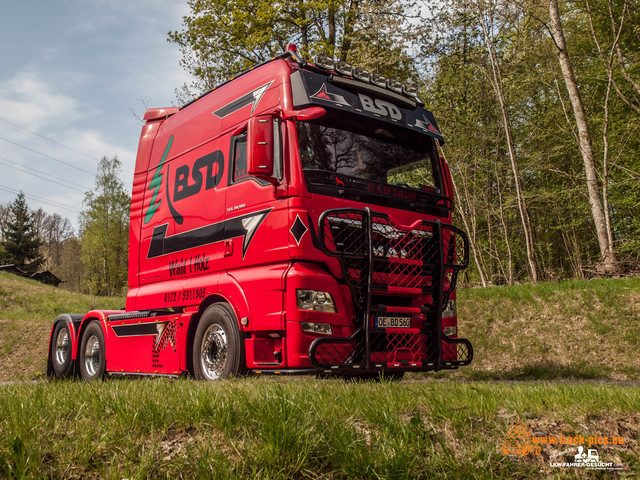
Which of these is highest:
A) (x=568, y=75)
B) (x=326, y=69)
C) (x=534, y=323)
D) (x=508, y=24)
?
(x=508, y=24)

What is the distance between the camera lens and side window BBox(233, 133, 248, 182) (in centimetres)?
641

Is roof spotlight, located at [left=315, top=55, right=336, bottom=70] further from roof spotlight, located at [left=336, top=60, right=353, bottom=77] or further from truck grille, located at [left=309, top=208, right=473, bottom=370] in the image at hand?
truck grille, located at [left=309, top=208, right=473, bottom=370]

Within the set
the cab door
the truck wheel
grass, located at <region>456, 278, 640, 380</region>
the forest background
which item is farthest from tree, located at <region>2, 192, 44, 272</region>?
the cab door

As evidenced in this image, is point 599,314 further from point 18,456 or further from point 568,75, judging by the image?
point 18,456

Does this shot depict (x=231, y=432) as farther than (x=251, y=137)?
No

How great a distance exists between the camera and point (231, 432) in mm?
3010

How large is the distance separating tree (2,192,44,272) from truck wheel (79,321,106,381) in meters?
51.9

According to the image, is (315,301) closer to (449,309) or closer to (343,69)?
(449,309)

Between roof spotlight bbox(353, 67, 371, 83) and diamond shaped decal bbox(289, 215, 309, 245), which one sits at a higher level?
roof spotlight bbox(353, 67, 371, 83)

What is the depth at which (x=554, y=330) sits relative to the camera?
1061 centimetres

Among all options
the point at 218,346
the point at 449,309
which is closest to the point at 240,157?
the point at 218,346

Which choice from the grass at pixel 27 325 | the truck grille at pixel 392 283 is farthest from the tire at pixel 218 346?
the grass at pixel 27 325

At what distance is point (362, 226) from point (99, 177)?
56.2 meters

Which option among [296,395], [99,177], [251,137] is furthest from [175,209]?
[99,177]
